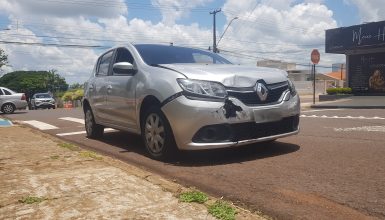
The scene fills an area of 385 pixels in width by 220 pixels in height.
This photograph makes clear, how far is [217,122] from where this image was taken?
15.7 feet

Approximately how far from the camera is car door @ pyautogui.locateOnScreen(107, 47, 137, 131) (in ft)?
19.5

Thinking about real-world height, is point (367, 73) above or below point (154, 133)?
above

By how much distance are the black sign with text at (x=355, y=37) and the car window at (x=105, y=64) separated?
23.3 meters

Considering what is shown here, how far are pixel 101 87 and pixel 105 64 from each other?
51 cm

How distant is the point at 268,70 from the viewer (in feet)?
17.9

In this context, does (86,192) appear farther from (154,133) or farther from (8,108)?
(8,108)

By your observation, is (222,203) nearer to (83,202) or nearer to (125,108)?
(83,202)

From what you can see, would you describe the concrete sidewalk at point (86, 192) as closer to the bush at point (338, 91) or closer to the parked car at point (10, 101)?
the parked car at point (10, 101)

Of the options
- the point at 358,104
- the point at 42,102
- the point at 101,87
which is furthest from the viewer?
the point at 42,102

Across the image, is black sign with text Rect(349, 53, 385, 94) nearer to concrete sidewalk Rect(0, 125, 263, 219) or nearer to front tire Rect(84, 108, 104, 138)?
front tire Rect(84, 108, 104, 138)

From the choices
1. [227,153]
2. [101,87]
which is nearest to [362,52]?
[101,87]

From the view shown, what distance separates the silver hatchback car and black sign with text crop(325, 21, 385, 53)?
2377cm

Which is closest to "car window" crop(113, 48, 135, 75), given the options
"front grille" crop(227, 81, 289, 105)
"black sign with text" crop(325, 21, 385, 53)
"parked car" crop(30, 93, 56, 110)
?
"front grille" crop(227, 81, 289, 105)

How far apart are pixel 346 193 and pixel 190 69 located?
2466mm
